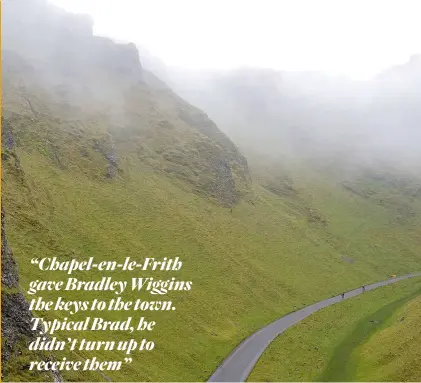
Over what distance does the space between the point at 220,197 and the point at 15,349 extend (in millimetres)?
89304

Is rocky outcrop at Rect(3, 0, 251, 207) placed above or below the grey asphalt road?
above

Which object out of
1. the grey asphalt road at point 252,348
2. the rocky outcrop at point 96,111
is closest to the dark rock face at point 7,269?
the grey asphalt road at point 252,348

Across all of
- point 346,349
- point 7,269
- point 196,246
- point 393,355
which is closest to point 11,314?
point 7,269

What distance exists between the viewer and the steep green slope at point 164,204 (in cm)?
6650

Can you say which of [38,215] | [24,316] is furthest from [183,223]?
[24,316]

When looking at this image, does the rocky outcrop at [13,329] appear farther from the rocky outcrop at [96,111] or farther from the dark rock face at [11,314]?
the rocky outcrop at [96,111]

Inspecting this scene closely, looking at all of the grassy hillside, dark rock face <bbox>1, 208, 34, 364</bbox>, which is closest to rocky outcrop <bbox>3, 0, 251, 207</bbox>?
the grassy hillside

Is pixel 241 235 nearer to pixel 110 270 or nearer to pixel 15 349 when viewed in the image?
pixel 110 270

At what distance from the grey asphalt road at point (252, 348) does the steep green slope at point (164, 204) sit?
1848 mm

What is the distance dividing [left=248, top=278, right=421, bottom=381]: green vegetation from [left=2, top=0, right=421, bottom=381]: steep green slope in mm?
7538

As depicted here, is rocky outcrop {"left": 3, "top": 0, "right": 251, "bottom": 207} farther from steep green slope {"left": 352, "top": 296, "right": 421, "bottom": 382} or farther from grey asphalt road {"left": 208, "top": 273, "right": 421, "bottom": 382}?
steep green slope {"left": 352, "top": 296, "right": 421, "bottom": 382}

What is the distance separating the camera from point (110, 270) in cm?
6944

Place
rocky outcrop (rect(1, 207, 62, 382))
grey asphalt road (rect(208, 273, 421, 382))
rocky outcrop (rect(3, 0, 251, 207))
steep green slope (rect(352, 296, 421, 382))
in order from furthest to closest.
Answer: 1. rocky outcrop (rect(3, 0, 251, 207))
2. grey asphalt road (rect(208, 273, 421, 382))
3. steep green slope (rect(352, 296, 421, 382))
4. rocky outcrop (rect(1, 207, 62, 382))

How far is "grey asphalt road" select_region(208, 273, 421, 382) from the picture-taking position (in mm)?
54531
